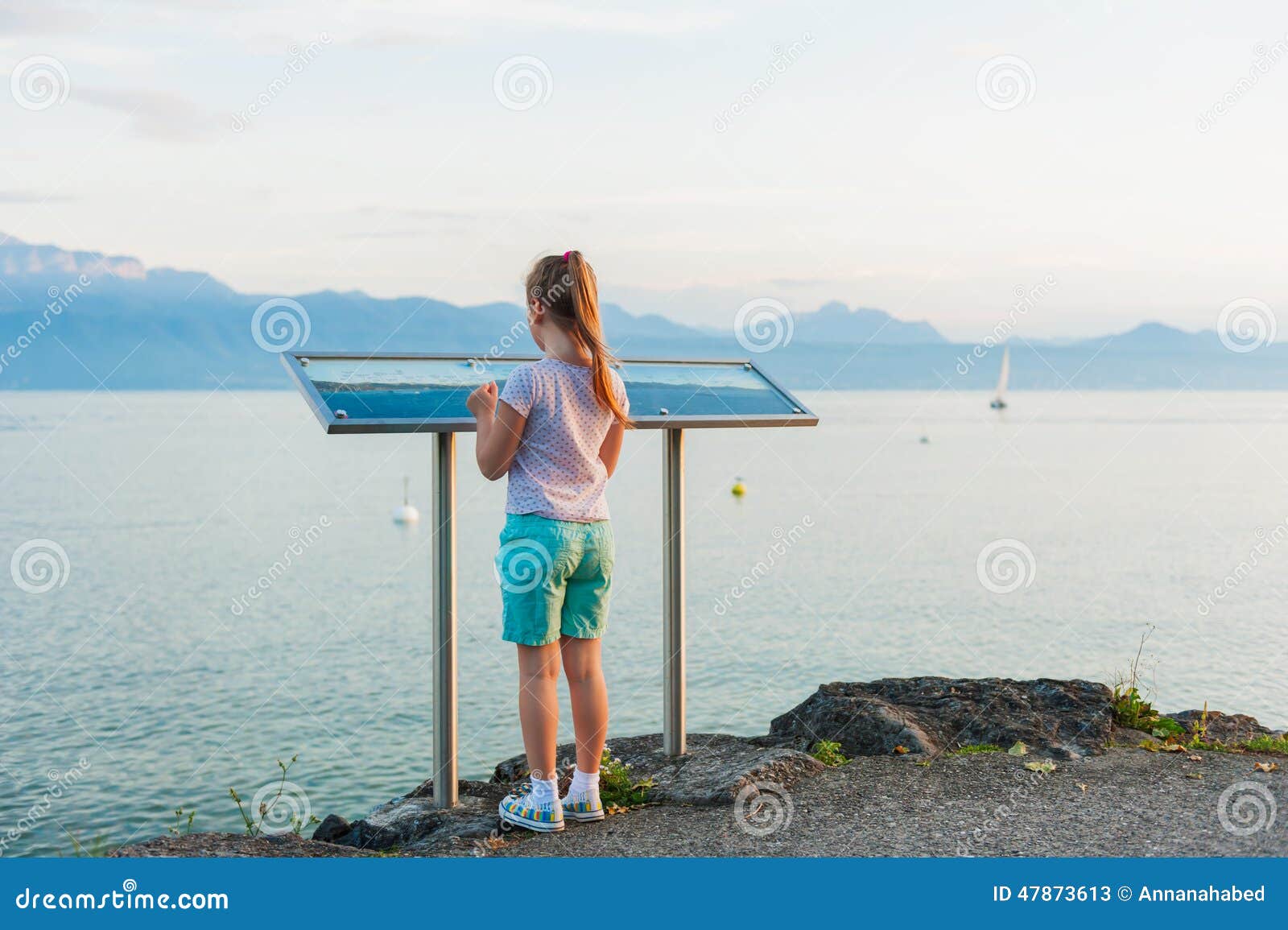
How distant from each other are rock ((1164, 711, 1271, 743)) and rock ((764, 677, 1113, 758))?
1.42 feet

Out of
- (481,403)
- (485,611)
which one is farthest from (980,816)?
(485,611)

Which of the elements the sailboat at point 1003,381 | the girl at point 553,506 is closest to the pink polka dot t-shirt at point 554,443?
the girl at point 553,506

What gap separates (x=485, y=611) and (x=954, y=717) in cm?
845

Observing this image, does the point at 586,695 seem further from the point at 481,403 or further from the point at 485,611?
the point at 485,611

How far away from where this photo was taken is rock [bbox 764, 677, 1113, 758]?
4.72 meters

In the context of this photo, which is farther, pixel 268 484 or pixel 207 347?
pixel 207 347

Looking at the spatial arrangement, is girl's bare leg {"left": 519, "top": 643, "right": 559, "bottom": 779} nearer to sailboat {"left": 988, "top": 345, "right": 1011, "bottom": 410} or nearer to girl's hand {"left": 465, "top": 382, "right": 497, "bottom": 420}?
girl's hand {"left": 465, "top": 382, "right": 497, "bottom": 420}

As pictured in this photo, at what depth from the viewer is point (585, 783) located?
12.9 ft

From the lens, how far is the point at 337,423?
11.9ft

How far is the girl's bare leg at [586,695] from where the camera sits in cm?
383

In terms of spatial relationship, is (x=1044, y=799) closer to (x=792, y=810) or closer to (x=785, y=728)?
(x=792, y=810)

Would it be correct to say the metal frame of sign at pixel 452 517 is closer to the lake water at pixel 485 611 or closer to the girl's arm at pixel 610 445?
the girl's arm at pixel 610 445

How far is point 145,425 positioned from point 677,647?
215 ft

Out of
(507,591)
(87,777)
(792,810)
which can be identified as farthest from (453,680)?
(87,777)
